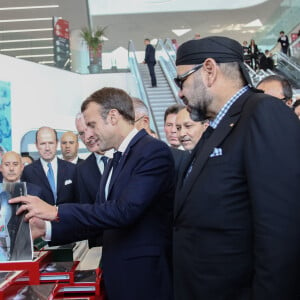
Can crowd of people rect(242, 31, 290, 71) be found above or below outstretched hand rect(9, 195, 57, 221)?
above

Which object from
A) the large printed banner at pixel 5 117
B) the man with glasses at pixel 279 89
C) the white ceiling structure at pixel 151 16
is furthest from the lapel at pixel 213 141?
the white ceiling structure at pixel 151 16

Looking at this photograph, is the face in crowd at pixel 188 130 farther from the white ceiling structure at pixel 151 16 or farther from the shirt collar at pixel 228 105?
the white ceiling structure at pixel 151 16

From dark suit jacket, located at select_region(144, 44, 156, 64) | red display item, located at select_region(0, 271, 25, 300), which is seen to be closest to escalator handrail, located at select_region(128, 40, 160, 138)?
dark suit jacket, located at select_region(144, 44, 156, 64)

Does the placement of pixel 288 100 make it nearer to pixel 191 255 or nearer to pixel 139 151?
pixel 139 151

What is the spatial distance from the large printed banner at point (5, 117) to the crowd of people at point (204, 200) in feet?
31.3

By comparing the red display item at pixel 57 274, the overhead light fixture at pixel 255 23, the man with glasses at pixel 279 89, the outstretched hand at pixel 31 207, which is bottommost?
the red display item at pixel 57 274

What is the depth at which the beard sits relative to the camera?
1703 millimetres

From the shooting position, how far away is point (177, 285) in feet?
5.77

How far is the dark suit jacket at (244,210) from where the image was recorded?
1.40 meters

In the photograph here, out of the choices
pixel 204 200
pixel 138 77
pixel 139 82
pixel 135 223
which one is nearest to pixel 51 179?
pixel 135 223

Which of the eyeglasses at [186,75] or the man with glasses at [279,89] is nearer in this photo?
the eyeglasses at [186,75]

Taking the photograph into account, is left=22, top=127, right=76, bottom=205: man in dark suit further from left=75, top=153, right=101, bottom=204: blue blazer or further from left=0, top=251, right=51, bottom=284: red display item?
left=0, top=251, right=51, bottom=284: red display item

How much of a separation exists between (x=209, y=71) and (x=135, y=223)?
80 cm

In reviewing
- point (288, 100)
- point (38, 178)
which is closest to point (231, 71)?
point (288, 100)
